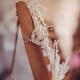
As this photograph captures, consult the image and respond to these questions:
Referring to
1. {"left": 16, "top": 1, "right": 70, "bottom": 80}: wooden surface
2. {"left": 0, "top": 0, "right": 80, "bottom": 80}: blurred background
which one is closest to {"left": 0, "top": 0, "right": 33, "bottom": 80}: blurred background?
{"left": 0, "top": 0, "right": 80, "bottom": 80}: blurred background

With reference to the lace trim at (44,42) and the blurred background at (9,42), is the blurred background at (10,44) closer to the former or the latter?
the blurred background at (9,42)

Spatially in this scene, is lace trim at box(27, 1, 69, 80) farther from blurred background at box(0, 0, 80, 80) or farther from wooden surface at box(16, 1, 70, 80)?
blurred background at box(0, 0, 80, 80)

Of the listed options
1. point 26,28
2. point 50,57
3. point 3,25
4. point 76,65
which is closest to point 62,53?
point 76,65

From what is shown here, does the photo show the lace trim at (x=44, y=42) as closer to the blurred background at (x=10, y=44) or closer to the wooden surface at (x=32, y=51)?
the wooden surface at (x=32, y=51)

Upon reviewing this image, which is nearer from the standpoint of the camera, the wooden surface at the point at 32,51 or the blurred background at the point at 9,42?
the wooden surface at the point at 32,51

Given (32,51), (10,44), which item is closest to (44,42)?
(32,51)

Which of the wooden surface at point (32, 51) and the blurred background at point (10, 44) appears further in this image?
the blurred background at point (10, 44)

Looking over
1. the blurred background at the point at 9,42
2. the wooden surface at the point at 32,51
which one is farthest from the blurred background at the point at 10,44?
the wooden surface at the point at 32,51

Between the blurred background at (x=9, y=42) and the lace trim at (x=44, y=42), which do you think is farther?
the blurred background at (x=9, y=42)

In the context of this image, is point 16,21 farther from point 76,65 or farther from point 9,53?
point 76,65
